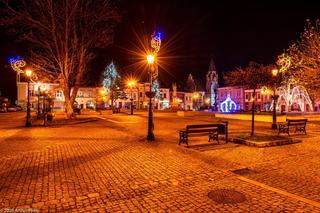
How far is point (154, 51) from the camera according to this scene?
44.4 feet

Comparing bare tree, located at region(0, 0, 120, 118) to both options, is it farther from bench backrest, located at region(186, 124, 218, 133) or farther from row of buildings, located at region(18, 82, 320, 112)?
row of buildings, located at region(18, 82, 320, 112)

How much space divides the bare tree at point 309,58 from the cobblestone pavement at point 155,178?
11.6 m

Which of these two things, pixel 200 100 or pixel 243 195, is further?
pixel 200 100

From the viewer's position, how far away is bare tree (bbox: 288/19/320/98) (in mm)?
19508

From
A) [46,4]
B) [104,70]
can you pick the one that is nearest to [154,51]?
[46,4]

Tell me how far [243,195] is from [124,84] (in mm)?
59309

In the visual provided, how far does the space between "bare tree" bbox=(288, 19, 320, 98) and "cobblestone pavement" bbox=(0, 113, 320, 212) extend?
1159cm

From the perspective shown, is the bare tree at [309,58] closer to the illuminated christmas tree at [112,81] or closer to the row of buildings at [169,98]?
the row of buildings at [169,98]

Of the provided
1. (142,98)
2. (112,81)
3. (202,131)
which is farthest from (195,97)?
(202,131)

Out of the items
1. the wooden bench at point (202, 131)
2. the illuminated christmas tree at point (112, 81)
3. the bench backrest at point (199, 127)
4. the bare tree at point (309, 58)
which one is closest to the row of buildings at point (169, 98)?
the illuminated christmas tree at point (112, 81)

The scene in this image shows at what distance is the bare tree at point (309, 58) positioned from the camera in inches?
Result: 768

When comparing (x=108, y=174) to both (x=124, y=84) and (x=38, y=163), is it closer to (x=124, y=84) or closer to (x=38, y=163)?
(x=38, y=163)

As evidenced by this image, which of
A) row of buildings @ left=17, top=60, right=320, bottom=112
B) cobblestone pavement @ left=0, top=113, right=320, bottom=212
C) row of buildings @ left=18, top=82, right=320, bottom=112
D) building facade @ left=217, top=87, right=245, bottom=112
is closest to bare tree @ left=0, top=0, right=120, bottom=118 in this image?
cobblestone pavement @ left=0, top=113, right=320, bottom=212

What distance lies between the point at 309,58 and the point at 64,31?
74.2 feet
